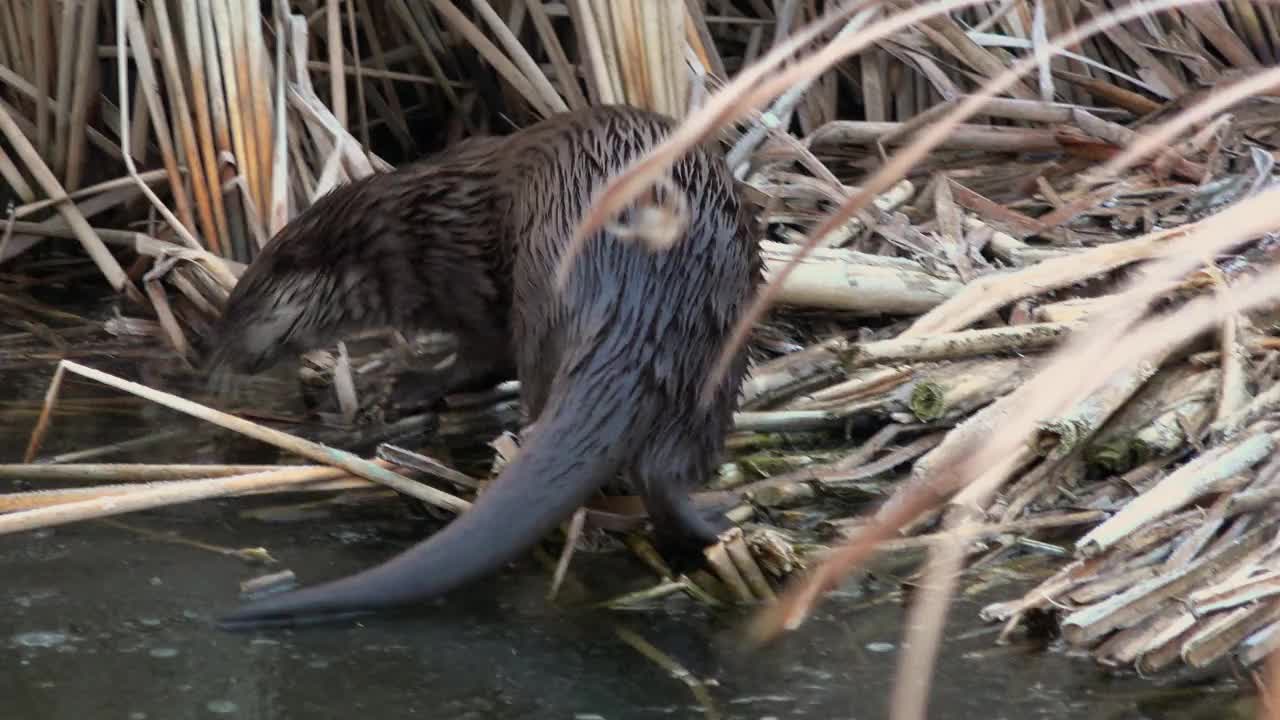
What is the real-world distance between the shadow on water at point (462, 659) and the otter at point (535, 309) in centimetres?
7

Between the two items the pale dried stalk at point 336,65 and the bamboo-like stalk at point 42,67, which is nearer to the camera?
the pale dried stalk at point 336,65

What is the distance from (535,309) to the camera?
1.96 meters

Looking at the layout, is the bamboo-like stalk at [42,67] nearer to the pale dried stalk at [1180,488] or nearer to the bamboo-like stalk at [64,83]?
the bamboo-like stalk at [64,83]

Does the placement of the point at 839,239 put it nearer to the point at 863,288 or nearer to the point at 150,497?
the point at 863,288

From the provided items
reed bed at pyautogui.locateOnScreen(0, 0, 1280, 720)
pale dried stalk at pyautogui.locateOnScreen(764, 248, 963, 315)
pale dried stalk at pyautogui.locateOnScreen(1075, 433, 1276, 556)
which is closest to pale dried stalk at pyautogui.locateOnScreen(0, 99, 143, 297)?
reed bed at pyautogui.locateOnScreen(0, 0, 1280, 720)

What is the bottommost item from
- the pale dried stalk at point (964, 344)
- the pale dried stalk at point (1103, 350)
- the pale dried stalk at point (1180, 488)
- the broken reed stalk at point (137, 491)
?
the broken reed stalk at point (137, 491)

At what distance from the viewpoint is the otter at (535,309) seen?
162 centimetres

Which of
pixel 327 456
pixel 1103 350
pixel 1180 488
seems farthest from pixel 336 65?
pixel 1103 350

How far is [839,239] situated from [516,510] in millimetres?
1143

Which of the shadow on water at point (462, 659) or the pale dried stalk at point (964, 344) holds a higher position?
the pale dried stalk at point (964, 344)

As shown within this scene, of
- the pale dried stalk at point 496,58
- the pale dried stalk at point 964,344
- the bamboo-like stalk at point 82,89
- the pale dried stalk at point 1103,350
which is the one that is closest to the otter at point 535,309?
the pale dried stalk at point 964,344

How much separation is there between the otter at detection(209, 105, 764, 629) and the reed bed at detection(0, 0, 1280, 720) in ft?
0.41

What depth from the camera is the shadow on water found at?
147 cm

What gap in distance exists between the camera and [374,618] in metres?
1.65
